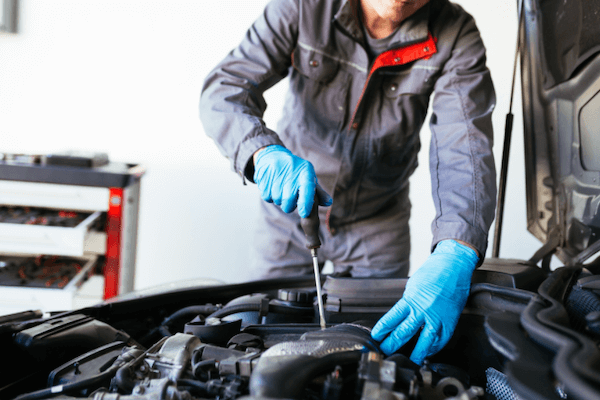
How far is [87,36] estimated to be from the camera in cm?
264

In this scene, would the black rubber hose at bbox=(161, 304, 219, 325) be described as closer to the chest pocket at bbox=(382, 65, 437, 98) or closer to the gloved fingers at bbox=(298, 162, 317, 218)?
the gloved fingers at bbox=(298, 162, 317, 218)

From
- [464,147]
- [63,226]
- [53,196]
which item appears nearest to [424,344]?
[464,147]

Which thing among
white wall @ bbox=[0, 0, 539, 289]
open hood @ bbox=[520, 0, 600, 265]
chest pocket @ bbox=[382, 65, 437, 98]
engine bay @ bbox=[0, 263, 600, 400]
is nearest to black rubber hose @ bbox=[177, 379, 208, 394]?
engine bay @ bbox=[0, 263, 600, 400]

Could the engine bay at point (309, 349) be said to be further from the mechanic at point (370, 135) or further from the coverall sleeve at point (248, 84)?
the coverall sleeve at point (248, 84)

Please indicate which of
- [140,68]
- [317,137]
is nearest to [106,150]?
[140,68]

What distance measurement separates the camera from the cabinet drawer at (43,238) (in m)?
1.86

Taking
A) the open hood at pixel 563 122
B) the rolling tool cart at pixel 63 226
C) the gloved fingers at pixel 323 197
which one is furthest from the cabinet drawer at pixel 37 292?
the open hood at pixel 563 122

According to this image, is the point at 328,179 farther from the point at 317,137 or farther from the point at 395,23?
the point at 395,23

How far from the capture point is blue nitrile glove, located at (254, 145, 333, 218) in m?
1.08

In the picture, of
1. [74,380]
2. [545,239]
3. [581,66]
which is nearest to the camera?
[74,380]

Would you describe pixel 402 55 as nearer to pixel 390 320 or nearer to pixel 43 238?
pixel 390 320

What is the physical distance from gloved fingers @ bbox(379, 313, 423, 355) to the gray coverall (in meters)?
0.26

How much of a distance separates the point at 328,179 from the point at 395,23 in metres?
0.53

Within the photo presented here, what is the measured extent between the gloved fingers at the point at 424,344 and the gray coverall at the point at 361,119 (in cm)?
25
